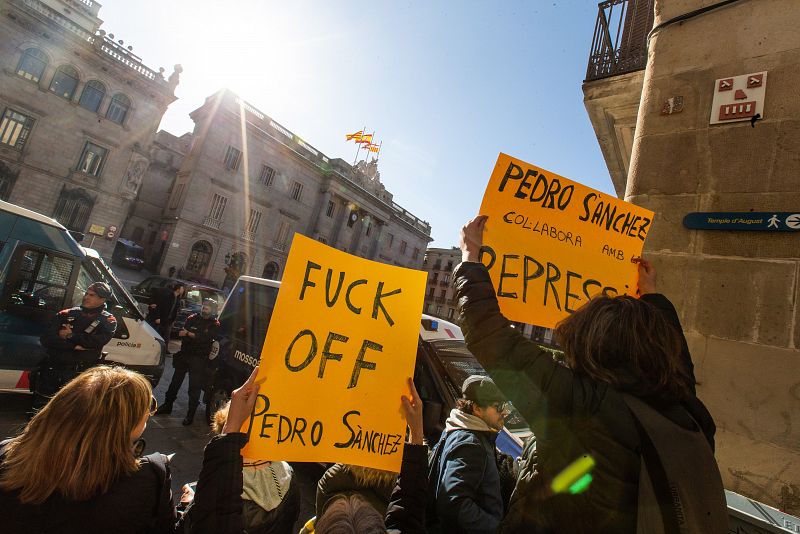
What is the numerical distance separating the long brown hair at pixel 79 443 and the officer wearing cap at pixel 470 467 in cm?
138

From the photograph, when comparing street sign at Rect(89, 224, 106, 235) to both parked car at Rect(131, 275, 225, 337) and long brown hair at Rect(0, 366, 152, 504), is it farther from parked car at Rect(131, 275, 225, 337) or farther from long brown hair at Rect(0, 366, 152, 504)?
long brown hair at Rect(0, 366, 152, 504)

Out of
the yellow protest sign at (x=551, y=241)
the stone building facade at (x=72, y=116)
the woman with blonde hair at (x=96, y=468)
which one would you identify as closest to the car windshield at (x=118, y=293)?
the woman with blonde hair at (x=96, y=468)

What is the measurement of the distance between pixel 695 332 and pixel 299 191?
114 feet

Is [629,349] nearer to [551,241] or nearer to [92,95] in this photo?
[551,241]

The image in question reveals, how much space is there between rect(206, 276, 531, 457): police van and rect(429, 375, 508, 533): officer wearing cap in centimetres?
102

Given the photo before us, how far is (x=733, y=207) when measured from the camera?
2.49 meters

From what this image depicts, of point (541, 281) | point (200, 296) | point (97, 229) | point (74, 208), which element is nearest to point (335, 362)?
point (541, 281)

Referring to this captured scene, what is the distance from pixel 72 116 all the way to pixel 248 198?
11226mm

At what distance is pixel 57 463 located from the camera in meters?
1.38

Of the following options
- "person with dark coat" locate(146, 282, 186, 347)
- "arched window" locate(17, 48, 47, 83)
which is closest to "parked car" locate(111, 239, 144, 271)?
"arched window" locate(17, 48, 47, 83)

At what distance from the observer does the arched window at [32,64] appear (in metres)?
21.4

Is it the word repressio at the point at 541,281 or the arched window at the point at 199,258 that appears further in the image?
the arched window at the point at 199,258

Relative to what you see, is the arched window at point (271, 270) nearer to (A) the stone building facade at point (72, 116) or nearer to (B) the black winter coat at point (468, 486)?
(A) the stone building facade at point (72, 116)

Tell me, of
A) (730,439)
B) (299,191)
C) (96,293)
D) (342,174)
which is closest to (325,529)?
(730,439)
